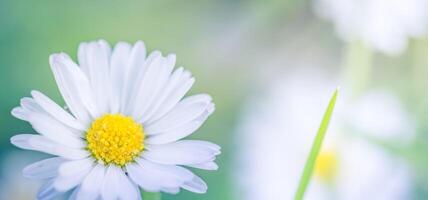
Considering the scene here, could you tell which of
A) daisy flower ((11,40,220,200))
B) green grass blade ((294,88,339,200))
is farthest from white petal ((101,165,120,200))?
green grass blade ((294,88,339,200))

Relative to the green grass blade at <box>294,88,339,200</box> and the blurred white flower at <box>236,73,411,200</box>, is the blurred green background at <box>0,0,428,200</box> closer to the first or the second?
the blurred white flower at <box>236,73,411,200</box>

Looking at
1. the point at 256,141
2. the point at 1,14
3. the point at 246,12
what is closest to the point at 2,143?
the point at 1,14

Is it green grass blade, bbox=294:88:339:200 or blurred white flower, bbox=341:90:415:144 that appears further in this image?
blurred white flower, bbox=341:90:415:144

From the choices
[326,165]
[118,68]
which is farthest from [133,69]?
[326,165]

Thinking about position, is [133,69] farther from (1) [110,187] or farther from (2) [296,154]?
(2) [296,154]

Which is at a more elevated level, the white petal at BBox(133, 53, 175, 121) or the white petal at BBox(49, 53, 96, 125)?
the white petal at BBox(133, 53, 175, 121)

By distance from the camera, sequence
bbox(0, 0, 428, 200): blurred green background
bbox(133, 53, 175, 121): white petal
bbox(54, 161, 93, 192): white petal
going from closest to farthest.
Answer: bbox(54, 161, 93, 192): white petal → bbox(133, 53, 175, 121): white petal → bbox(0, 0, 428, 200): blurred green background

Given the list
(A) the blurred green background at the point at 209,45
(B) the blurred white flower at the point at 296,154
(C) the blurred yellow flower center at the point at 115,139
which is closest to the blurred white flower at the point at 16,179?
(A) the blurred green background at the point at 209,45
